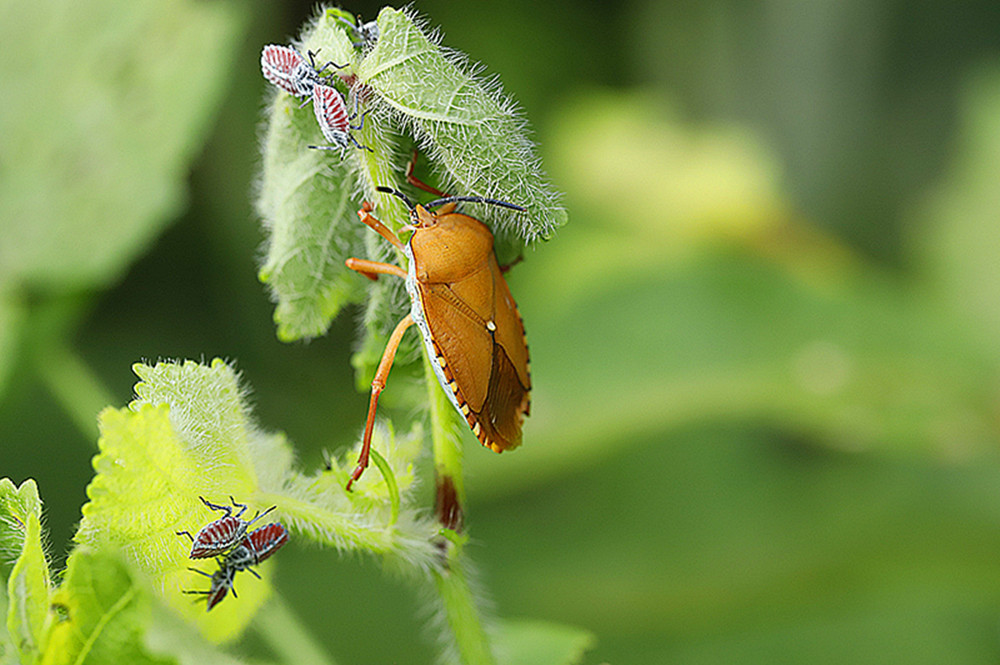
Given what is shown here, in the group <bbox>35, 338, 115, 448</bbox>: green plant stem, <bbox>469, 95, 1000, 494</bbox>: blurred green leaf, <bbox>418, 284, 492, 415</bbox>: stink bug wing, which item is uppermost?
<bbox>469, 95, 1000, 494</bbox>: blurred green leaf

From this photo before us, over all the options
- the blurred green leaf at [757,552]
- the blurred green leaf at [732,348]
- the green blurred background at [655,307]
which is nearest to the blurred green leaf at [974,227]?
the green blurred background at [655,307]

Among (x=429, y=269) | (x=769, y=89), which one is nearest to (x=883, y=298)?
(x=769, y=89)

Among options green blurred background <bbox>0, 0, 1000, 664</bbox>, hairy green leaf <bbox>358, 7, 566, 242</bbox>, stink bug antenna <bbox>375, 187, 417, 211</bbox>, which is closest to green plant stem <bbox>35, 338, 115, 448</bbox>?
green blurred background <bbox>0, 0, 1000, 664</bbox>

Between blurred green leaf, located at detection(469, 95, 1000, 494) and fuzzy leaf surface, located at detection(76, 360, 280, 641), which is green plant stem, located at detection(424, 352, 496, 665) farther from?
blurred green leaf, located at detection(469, 95, 1000, 494)

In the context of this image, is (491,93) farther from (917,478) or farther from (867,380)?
(917,478)

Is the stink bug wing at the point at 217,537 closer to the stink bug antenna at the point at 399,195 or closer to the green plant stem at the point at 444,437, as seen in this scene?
the green plant stem at the point at 444,437
